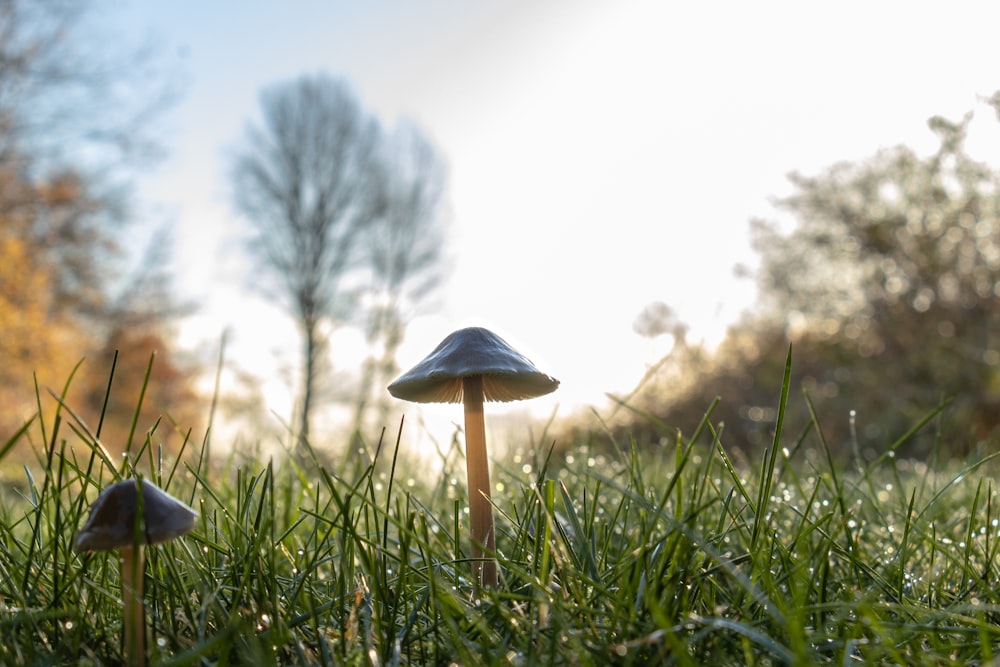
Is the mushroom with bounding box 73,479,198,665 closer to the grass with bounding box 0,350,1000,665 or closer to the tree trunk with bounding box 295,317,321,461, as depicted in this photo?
the grass with bounding box 0,350,1000,665

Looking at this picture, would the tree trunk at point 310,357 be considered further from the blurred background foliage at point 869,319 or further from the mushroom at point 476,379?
the mushroom at point 476,379

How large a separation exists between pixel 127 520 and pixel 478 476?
0.51 metres

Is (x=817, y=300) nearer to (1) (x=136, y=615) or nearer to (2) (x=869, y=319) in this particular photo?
(2) (x=869, y=319)

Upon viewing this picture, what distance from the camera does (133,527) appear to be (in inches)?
30.3

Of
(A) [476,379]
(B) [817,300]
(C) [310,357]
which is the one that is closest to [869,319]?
(B) [817,300]

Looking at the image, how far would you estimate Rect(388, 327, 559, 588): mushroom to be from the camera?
1.05 meters

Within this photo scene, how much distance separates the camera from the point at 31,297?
1366 centimetres

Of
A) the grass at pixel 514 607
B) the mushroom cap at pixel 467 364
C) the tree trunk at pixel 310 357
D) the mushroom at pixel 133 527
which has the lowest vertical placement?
the grass at pixel 514 607

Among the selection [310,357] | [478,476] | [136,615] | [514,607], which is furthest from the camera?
[310,357]

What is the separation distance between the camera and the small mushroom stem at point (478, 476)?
43.3 inches

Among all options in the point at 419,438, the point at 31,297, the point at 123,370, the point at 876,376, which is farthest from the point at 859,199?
the point at 123,370

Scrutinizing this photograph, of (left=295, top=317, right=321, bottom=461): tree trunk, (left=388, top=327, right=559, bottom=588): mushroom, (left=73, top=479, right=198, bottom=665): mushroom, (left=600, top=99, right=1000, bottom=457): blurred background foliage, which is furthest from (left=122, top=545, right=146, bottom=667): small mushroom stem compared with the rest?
(left=295, top=317, right=321, bottom=461): tree trunk

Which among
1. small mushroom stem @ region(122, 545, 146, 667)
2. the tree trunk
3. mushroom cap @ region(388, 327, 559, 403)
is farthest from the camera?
the tree trunk

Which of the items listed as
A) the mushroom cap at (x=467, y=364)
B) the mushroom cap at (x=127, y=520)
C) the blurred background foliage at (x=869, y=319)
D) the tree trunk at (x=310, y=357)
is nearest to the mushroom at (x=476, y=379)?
the mushroom cap at (x=467, y=364)
